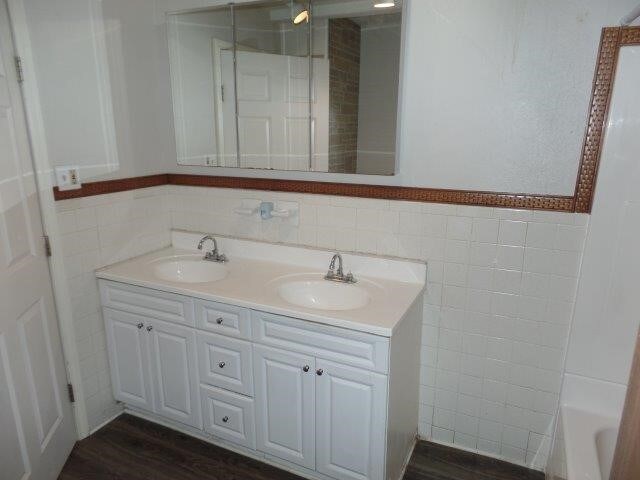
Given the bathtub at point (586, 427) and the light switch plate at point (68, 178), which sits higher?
the light switch plate at point (68, 178)

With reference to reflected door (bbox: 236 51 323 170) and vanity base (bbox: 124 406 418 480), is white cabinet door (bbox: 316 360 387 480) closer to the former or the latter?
vanity base (bbox: 124 406 418 480)

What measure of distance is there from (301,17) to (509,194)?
1274mm

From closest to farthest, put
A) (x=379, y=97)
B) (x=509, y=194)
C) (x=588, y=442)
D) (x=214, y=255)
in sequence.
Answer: (x=588, y=442) → (x=509, y=194) → (x=379, y=97) → (x=214, y=255)

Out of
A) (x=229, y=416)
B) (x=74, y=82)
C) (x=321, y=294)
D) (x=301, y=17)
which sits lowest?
(x=229, y=416)

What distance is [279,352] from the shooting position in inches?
74.1

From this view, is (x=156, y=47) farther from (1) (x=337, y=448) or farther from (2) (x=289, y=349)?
(1) (x=337, y=448)

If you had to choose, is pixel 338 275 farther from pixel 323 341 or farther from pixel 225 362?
pixel 225 362

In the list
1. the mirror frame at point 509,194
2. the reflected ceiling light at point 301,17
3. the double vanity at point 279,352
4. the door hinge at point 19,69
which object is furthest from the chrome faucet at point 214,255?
the reflected ceiling light at point 301,17

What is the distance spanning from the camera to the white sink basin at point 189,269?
96.0 inches

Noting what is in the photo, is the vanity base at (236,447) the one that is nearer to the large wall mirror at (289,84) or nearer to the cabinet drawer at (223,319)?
the cabinet drawer at (223,319)

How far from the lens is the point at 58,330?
6.90 feet

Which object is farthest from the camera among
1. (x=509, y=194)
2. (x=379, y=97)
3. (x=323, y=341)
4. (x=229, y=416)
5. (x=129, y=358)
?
(x=129, y=358)

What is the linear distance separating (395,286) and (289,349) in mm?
577

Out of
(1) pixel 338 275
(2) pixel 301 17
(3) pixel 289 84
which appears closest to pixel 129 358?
(1) pixel 338 275
